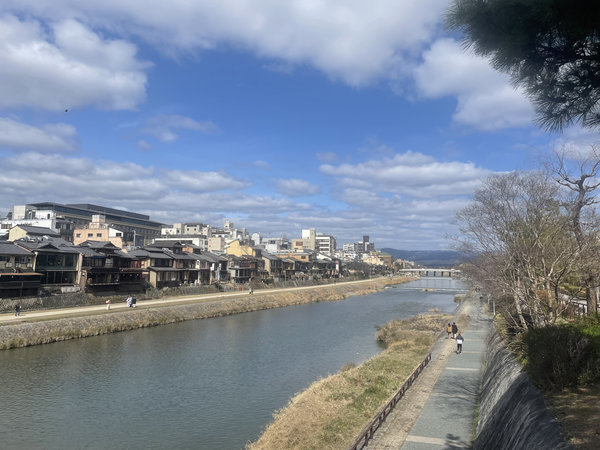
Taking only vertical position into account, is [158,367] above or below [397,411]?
below

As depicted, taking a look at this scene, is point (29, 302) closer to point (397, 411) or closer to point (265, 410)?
point (265, 410)

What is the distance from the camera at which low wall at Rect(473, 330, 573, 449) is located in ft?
25.0

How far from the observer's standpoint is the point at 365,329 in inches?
1570

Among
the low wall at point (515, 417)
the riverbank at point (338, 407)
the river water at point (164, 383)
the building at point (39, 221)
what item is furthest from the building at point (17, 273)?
the low wall at point (515, 417)

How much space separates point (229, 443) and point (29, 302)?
3176 cm

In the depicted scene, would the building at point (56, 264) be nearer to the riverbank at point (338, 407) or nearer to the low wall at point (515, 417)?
the riverbank at point (338, 407)

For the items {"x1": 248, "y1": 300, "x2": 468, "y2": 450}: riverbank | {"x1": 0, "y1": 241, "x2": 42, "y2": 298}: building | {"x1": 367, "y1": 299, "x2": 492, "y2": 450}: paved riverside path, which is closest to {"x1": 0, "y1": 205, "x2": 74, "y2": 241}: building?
{"x1": 0, "y1": 241, "x2": 42, "y2": 298}: building

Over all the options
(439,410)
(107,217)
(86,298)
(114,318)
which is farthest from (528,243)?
(107,217)

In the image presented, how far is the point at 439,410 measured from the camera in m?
15.1

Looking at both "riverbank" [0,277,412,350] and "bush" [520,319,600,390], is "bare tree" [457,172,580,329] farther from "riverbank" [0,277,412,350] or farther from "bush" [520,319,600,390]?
"riverbank" [0,277,412,350]

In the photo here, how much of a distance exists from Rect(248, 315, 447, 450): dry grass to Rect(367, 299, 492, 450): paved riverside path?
1.18 meters

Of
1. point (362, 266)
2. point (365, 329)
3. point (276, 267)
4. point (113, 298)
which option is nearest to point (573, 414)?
Answer: point (365, 329)

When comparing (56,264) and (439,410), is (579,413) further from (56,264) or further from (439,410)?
(56,264)

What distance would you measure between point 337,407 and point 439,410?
12.3 feet
